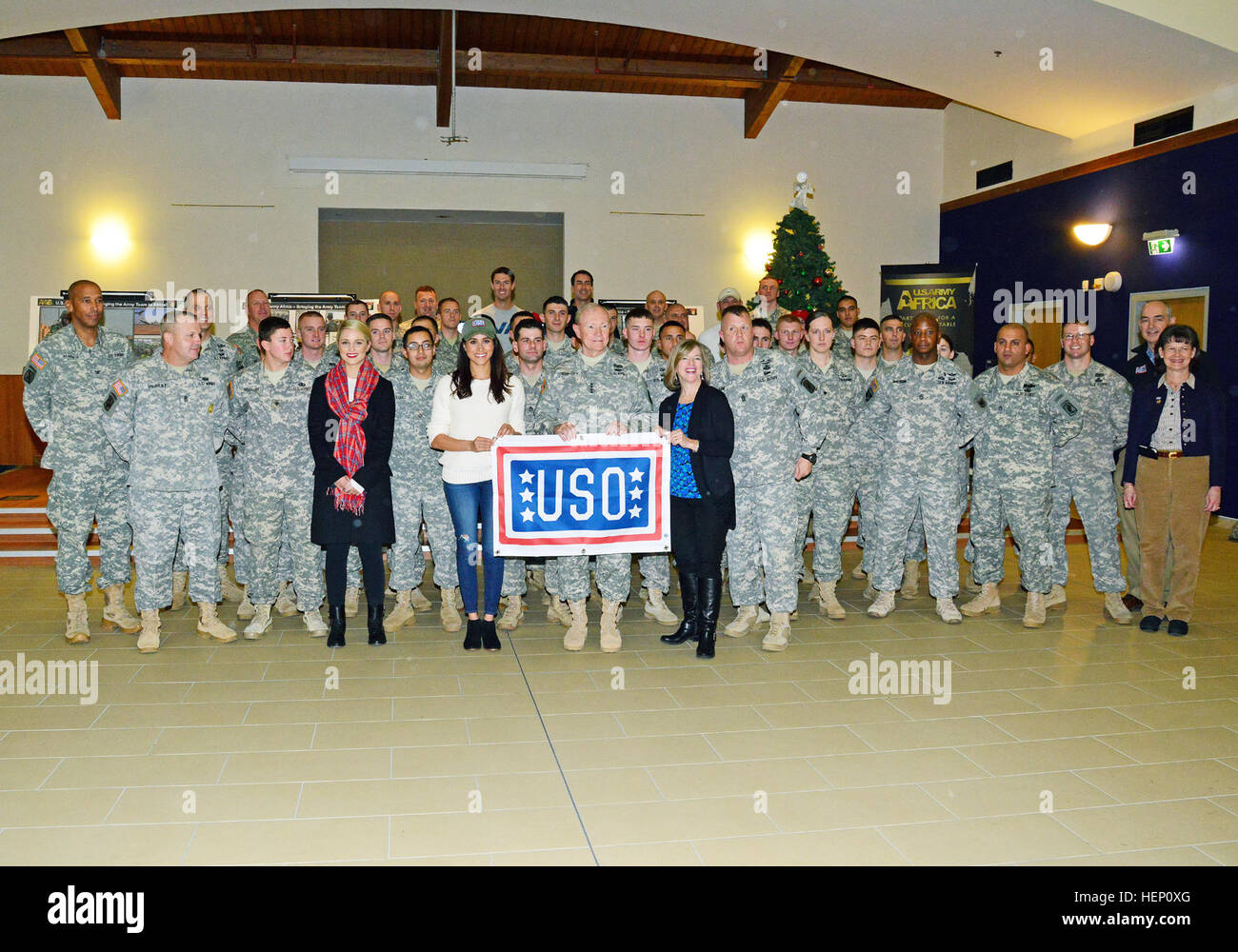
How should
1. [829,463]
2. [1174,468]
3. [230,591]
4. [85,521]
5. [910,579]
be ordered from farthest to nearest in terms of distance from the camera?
[910,579]
[230,591]
[829,463]
[1174,468]
[85,521]

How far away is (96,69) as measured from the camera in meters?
11.0

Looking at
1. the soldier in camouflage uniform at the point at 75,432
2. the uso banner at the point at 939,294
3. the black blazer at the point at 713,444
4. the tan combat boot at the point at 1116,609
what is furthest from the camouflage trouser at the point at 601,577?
the uso banner at the point at 939,294

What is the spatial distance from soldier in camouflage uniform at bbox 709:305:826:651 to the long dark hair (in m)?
1.11

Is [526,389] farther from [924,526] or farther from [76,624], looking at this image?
[76,624]

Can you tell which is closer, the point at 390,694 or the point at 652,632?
the point at 390,694

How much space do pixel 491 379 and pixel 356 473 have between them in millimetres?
837

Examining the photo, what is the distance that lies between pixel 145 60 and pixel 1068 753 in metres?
11.8

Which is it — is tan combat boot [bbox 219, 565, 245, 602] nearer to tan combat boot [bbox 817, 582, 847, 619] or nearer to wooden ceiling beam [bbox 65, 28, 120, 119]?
tan combat boot [bbox 817, 582, 847, 619]

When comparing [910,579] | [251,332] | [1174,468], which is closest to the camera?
[1174,468]

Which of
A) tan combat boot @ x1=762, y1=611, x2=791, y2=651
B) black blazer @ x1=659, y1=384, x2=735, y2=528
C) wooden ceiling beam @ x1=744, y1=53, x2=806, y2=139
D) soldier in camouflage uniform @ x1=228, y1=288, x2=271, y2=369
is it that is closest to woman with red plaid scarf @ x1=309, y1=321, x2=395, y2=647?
black blazer @ x1=659, y1=384, x2=735, y2=528

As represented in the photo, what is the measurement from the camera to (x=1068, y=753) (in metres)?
3.70

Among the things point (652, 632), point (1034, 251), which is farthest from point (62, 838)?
point (1034, 251)

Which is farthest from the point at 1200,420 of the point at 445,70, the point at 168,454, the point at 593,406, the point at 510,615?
the point at 445,70
